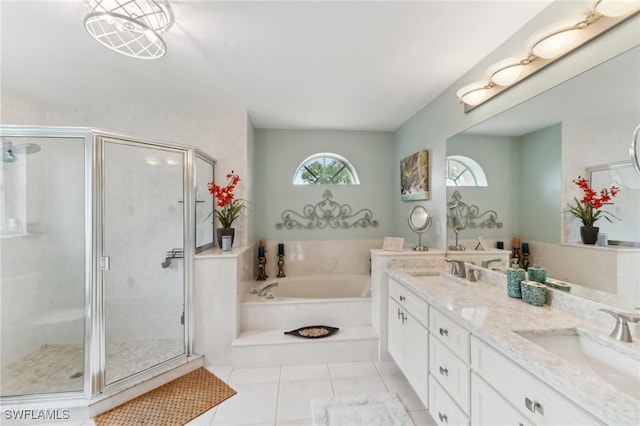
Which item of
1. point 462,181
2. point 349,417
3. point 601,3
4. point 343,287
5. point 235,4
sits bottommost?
point 349,417

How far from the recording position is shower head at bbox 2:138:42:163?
6.72 feet

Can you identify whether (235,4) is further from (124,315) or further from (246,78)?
(124,315)

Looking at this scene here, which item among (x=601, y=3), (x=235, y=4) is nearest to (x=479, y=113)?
(x=601, y=3)

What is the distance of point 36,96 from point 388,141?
3.90m

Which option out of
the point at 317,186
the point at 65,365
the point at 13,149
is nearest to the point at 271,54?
the point at 317,186

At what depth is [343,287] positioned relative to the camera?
11.2ft

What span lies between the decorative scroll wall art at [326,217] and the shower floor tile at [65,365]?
6.07 feet

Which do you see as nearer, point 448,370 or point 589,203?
point 589,203

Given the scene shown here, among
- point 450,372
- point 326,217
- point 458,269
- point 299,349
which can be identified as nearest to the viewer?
point 450,372

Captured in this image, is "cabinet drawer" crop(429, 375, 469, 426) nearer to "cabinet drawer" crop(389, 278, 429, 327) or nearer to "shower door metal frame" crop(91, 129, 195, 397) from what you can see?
"cabinet drawer" crop(389, 278, 429, 327)

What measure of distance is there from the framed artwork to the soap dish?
4.65 feet

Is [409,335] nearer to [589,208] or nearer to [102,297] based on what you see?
[589,208]

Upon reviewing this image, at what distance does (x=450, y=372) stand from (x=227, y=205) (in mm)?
2352

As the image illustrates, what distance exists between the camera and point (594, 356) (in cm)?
102
